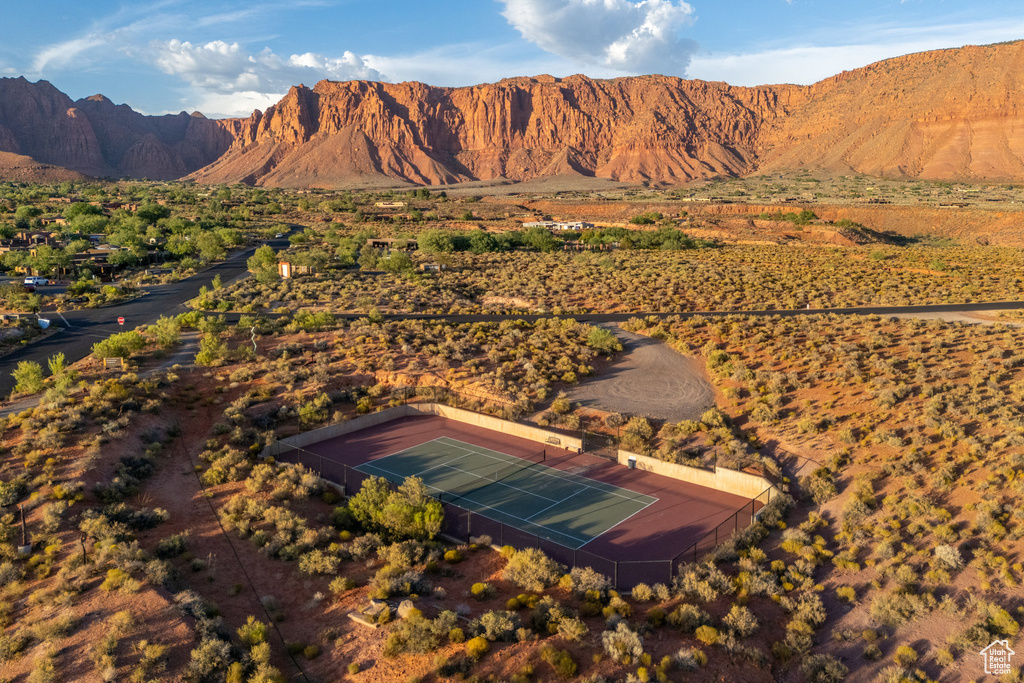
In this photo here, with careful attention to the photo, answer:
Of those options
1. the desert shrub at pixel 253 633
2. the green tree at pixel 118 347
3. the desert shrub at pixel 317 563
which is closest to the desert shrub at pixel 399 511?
the desert shrub at pixel 317 563

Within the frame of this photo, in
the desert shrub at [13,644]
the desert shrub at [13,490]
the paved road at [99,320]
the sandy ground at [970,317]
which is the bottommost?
the desert shrub at [13,644]

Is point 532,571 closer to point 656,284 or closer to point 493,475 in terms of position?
point 493,475

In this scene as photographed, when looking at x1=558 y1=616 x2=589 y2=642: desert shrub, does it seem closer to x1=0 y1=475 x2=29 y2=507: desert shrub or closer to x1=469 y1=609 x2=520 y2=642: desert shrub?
x1=469 y1=609 x2=520 y2=642: desert shrub

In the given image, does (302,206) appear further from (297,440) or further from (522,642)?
(522,642)

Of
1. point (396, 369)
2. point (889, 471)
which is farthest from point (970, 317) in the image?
point (396, 369)

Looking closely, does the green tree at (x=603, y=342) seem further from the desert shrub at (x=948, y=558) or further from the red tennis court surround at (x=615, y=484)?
the desert shrub at (x=948, y=558)

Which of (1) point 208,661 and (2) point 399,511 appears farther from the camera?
(2) point 399,511

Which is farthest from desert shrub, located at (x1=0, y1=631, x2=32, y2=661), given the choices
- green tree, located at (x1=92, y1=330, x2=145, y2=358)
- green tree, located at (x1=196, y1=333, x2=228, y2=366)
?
green tree, located at (x1=92, y1=330, x2=145, y2=358)
